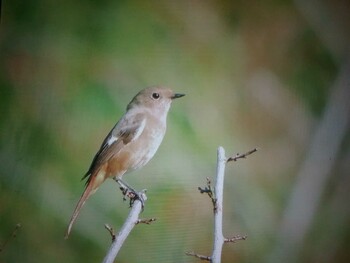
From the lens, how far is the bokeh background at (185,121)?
1.53 meters

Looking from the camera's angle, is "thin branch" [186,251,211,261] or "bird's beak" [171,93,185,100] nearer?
"thin branch" [186,251,211,261]

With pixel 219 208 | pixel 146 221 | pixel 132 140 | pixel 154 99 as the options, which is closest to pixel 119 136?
pixel 132 140

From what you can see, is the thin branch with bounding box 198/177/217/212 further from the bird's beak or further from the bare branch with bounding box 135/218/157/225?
the bird's beak

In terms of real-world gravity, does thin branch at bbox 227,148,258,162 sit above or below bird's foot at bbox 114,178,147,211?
above

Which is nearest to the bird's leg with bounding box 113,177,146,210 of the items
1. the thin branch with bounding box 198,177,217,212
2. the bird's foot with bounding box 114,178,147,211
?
the bird's foot with bounding box 114,178,147,211

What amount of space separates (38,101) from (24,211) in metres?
0.30

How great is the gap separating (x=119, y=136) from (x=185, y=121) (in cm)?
23

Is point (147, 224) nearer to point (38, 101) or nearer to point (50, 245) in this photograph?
point (50, 245)

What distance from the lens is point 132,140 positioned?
161cm

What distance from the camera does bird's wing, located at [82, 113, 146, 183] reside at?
157cm

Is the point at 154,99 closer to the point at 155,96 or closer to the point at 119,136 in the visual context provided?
the point at 155,96

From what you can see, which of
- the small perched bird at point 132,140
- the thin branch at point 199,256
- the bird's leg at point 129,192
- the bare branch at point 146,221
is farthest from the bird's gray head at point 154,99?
the thin branch at point 199,256

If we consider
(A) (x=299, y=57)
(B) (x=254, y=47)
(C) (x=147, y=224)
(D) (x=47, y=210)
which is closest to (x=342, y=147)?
(A) (x=299, y=57)

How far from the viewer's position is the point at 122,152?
5.24ft
